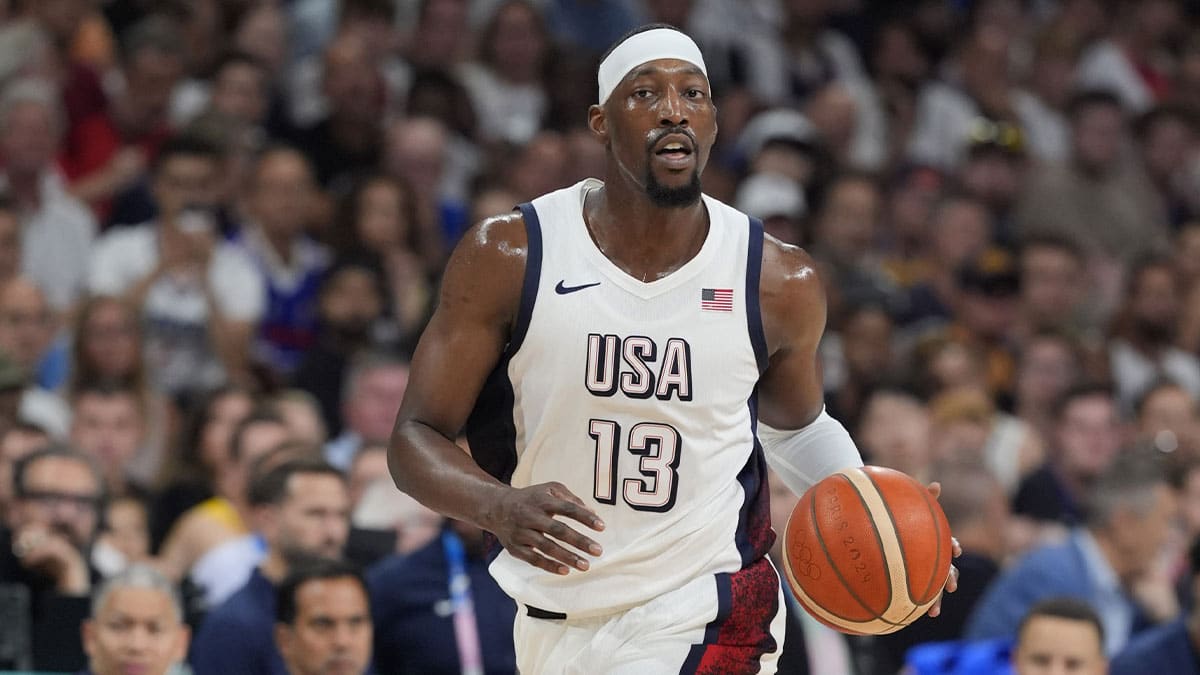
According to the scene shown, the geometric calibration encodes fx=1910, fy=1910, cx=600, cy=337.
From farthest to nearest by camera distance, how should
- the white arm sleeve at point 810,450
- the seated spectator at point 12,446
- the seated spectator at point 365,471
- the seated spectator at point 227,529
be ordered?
the seated spectator at point 365,471, the seated spectator at point 12,446, the seated spectator at point 227,529, the white arm sleeve at point 810,450

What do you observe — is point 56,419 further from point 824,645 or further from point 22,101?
point 824,645

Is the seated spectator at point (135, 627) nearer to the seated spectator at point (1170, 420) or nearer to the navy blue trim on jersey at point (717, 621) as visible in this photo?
the navy blue trim on jersey at point (717, 621)

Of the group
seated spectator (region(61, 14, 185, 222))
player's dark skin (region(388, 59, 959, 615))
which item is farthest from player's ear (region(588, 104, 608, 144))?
seated spectator (region(61, 14, 185, 222))

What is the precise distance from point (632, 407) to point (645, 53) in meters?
0.82

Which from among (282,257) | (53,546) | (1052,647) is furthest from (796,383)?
(282,257)

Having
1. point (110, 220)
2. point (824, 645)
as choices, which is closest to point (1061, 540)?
point (824, 645)

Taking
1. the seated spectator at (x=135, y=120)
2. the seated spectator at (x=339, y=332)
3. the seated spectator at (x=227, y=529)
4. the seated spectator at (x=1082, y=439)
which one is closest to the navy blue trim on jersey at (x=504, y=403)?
the seated spectator at (x=227, y=529)

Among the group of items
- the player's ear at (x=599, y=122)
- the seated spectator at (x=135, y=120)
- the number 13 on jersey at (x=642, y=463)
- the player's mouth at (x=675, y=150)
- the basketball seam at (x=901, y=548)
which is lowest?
the basketball seam at (x=901, y=548)

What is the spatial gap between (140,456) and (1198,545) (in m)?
4.59

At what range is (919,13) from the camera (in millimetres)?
13039

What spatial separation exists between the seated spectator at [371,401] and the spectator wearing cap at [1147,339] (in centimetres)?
414

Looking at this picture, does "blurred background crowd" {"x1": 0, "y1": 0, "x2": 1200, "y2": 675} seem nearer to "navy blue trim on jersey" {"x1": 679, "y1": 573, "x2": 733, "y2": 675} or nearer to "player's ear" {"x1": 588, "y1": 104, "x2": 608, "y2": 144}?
"navy blue trim on jersey" {"x1": 679, "y1": 573, "x2": 733, "y2": 675}

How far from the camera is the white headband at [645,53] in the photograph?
14.4 feet

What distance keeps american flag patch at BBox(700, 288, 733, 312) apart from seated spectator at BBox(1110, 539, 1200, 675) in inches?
135
